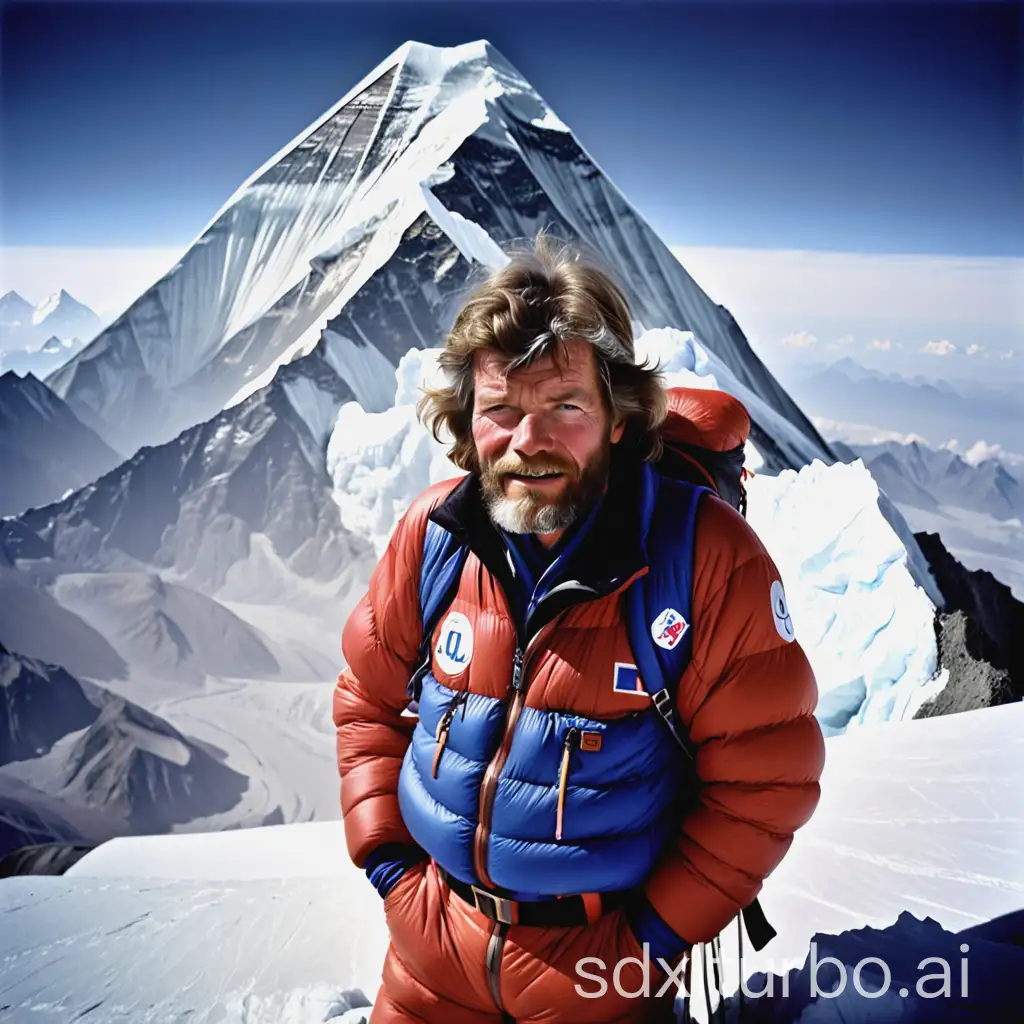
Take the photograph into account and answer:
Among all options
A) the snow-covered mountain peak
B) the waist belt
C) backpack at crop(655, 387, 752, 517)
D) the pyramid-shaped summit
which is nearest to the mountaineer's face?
backpack at crop(655, 387, 752, 517)

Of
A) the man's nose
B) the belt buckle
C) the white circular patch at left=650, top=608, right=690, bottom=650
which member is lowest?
the belt buckle

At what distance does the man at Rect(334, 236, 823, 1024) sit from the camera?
129cm

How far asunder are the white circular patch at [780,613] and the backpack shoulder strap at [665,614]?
0.40 feet

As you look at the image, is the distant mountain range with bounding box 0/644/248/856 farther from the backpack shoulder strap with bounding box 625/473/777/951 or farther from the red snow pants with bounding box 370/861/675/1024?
the backpack shoulder strap with bounding box 625/473/777/951

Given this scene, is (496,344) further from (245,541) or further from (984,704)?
(984,704)

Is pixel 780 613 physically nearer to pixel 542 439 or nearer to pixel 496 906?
pixel 542 439

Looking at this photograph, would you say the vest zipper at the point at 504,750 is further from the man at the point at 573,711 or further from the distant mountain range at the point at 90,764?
the distant mountain range at the point at 90,764

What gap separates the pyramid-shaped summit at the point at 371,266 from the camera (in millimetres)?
4570

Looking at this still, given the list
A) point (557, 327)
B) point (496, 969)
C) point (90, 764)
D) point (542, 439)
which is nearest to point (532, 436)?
point (542, 439)

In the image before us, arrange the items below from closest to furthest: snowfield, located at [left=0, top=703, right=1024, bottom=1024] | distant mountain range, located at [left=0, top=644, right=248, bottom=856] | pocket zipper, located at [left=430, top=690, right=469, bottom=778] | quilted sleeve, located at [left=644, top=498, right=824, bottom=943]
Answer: quilted sleeve, located at [left=644, top=498, right=824, bottom=943] → pocket zipper, located at [left=430, top=690, right=469, bottom=778] → snowfield, located at [left=0, top=703, right=1024, bottom=1024] → distant mountain range, located at [left=0, top=644, right=248, bottom=856]

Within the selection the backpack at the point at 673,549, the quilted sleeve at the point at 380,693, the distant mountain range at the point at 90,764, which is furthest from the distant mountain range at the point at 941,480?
the quilted sleeve at the point at 380,693

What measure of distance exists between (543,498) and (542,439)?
0.29 feet

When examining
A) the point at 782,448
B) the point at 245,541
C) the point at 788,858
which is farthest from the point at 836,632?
the point at 245,541

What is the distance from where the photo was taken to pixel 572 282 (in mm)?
1390
